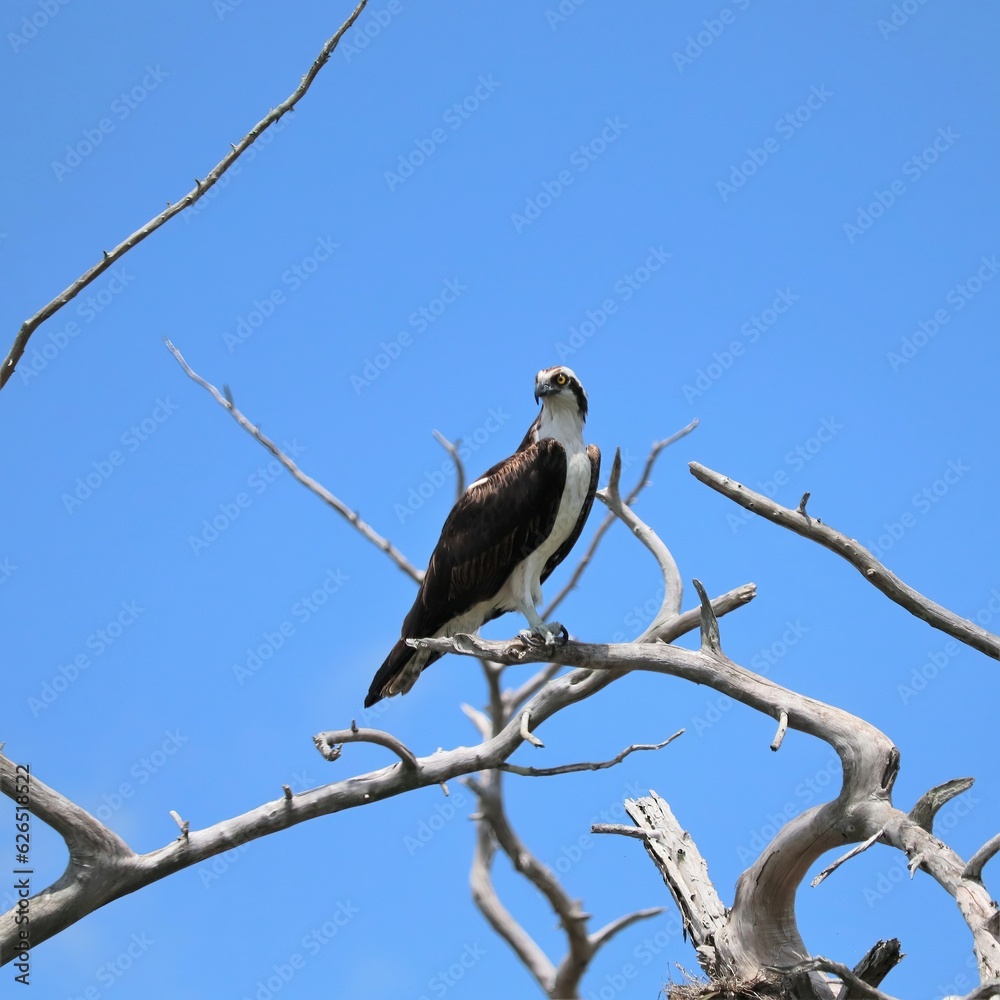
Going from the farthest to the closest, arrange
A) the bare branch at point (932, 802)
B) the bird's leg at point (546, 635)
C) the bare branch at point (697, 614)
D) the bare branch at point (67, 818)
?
1. the bare branch at point (697, 614)
2. the bird's leg at point (546, 635)
3. the bare branch at point (67, 818)
4. the bare branch at point (932, 802)

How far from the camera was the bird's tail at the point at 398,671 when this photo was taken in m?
6.93

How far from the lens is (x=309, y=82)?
4.84m

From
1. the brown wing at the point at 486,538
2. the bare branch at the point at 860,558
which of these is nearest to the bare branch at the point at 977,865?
the bare branch at the point at 860,558

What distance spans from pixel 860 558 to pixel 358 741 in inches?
125

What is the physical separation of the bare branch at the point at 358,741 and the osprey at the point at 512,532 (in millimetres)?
590

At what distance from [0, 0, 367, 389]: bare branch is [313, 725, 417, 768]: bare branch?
8.53 ft

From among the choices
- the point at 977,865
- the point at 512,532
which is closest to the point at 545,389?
the point at 512,532

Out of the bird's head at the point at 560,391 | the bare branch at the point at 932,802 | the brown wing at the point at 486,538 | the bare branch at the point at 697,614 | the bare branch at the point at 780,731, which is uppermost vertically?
the bird's head at the point at 560,391

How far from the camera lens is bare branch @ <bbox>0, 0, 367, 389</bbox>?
4.61 metres

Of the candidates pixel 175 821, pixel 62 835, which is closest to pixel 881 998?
pixel 175 821

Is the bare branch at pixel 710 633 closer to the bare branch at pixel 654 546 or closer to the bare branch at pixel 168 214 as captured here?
the bare branch at pixel 654 546

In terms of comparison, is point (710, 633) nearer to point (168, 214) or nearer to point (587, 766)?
point (587, 766)

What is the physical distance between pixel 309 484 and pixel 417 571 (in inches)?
56.0

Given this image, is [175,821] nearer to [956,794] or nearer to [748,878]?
[748,878]
